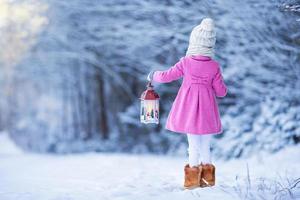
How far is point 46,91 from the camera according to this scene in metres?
9.86

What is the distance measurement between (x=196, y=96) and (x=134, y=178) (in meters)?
1.56

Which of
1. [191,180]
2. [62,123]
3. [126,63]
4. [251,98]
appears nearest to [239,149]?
[251,98]

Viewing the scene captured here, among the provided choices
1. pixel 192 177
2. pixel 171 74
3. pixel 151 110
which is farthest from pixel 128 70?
pixel 192 177

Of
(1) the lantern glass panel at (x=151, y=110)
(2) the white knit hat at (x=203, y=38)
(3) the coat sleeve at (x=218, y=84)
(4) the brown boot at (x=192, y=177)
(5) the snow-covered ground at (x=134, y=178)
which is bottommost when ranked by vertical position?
(5) the snow-covered ground at (x=134, y=178)

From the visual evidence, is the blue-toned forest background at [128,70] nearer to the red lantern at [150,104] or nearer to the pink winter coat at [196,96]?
the pink winter coat at [196,96]

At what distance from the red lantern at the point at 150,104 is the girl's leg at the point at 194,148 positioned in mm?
377

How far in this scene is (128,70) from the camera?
8.80m

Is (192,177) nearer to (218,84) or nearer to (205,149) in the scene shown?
(205,149)

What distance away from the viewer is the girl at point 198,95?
15.8 feet

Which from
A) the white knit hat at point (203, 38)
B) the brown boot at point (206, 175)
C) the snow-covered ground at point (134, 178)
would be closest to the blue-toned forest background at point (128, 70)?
the snow-covered ground at point (134, 178)

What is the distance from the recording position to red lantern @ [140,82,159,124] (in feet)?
16.4

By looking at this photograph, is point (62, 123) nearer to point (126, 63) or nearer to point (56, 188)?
point (126, 63)

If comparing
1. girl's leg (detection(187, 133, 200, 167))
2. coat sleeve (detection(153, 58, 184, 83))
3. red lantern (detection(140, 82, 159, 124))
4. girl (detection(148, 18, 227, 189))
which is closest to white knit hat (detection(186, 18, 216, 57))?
girl (detection(148, 18, 227, 189))

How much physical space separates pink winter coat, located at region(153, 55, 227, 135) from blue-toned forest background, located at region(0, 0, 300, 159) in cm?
185
